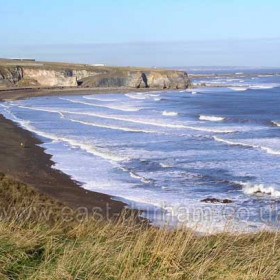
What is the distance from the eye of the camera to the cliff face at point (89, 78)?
11656 cm

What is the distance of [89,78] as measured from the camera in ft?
396

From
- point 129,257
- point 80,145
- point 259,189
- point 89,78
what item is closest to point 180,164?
point 259,189

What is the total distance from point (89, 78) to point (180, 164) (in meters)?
99.1

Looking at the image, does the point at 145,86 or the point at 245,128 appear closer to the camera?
the point at 245,128

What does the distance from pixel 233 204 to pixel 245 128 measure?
80.9ft

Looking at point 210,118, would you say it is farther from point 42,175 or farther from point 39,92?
point 39,92

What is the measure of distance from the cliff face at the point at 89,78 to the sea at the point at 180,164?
69.1 m

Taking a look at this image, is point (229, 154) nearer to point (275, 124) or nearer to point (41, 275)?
point (275, 124)

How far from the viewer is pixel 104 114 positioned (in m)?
54.6

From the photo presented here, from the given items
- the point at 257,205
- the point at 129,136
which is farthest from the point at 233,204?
the point at 129,136

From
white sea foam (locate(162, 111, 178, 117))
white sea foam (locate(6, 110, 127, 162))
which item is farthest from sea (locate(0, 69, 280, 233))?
white sea foam (locate(162, 111, 178, 117))

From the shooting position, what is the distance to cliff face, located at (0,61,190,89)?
117 metres

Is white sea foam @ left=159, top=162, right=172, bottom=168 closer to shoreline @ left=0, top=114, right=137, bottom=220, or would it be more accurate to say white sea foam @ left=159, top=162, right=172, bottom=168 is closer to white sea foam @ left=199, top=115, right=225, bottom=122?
shoreline @ left=0, top=114, right=137, bottom=220

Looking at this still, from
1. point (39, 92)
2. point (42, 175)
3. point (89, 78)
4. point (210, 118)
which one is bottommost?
point (39, 92)
